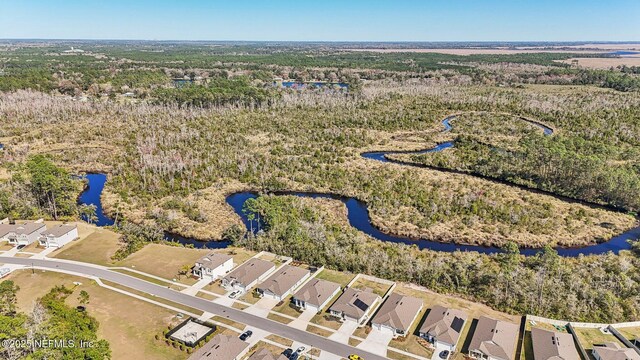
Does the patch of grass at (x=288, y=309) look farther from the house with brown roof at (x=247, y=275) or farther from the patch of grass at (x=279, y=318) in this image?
the house with brown roof at (x=247, y=275)

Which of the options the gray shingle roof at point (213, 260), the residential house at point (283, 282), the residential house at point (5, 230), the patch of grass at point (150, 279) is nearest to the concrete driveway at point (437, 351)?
the residential house at point (283, 282)

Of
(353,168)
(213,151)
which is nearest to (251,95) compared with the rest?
(213,151)

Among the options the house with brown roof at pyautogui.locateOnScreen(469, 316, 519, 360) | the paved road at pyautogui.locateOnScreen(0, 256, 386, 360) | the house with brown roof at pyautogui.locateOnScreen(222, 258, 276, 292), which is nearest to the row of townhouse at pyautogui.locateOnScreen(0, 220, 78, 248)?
the paved road at pyautogui.locateOnScreen(0, 256, 386, 360)

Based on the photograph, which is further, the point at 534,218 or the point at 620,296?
the point at 534,218

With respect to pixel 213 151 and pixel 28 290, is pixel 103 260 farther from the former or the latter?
pixel 213 151

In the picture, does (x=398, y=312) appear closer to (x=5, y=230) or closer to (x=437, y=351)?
(x=437, y=351)

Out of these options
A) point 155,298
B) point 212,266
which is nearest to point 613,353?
point 212,266
